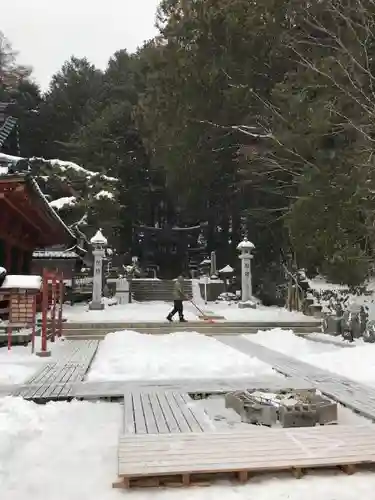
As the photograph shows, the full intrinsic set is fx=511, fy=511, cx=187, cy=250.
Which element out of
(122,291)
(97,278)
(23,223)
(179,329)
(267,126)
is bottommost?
(179,329)

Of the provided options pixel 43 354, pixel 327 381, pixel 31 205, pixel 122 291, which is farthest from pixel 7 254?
pixel 122 291

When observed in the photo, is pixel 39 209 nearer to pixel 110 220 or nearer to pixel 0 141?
pixel 0 141

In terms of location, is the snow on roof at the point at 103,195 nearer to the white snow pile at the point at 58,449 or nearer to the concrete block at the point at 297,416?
the white snow pile at the point at 58,449

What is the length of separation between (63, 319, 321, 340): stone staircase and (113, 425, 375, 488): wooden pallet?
9926 mm

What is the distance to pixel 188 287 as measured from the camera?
29.3 m

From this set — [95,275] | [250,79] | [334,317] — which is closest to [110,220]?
[95,275]

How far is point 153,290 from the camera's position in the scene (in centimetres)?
2917

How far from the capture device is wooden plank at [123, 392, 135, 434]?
489cm

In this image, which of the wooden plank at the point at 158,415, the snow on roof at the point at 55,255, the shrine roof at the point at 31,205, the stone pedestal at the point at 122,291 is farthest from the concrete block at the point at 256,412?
the stone pedestal at the point at 122,291

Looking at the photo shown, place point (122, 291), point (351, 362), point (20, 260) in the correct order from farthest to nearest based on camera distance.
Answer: point (122, 291) → point (20, 260) → point (351, 362)

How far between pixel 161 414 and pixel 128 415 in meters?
0.35

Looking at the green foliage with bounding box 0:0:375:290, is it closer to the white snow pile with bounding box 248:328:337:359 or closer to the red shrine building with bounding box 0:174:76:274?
the white snow pile with bounding box 248:328:337:359

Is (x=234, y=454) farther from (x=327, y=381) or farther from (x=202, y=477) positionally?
(x=327, y=381)

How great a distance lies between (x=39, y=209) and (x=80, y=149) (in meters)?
22.2
